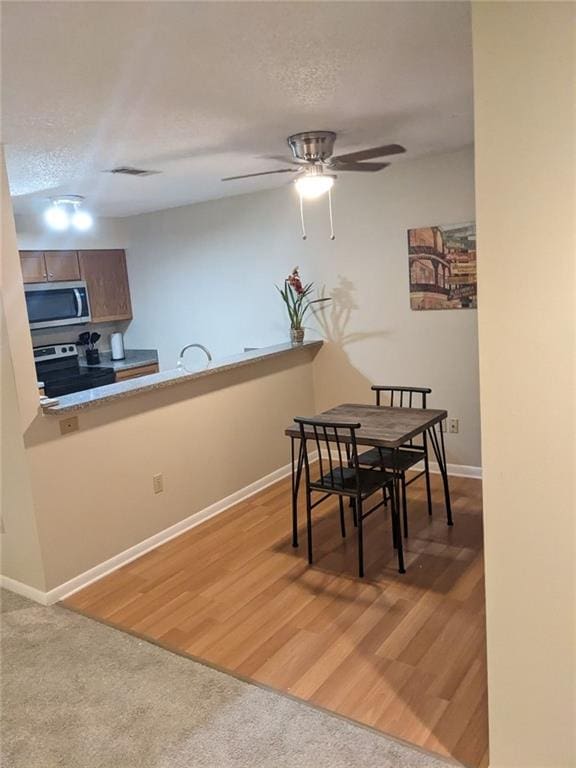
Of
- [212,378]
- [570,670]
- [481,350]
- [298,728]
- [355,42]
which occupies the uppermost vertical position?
[355,42]

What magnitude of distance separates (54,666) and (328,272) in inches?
134

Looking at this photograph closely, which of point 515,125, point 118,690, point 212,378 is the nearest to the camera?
point 515,125

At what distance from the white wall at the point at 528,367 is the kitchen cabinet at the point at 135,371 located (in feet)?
15.0

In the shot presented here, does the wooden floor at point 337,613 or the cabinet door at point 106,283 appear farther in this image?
the cabinet door at point 106,283

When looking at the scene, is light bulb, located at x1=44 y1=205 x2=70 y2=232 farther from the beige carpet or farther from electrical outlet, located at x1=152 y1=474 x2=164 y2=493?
the beige carpet

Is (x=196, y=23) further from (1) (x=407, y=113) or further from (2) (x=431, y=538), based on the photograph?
(2) (x=431, y=538)

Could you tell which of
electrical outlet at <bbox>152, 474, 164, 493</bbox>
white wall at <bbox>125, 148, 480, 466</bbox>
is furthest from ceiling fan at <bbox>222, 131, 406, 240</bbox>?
electrical outlet at <bbox>152, 474, 164, 493</bbox>

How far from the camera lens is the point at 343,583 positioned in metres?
3.13

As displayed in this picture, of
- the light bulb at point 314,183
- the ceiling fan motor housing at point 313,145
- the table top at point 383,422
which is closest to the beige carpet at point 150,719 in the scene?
the table top at point 383,422

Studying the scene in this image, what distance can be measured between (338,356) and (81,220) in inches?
98.6

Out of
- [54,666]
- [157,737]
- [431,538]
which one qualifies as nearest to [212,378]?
[431,538]

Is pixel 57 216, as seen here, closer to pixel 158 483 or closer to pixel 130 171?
pixel 130 171

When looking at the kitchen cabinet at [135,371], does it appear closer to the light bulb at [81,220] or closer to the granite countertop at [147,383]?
the light bulb at [81,220]

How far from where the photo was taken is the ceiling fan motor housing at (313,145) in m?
3.22
